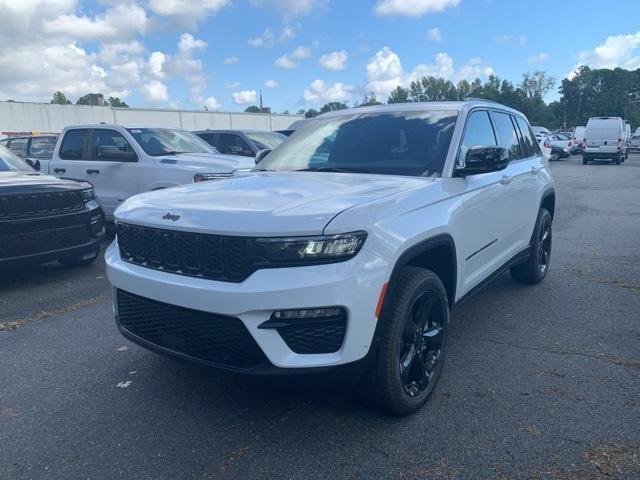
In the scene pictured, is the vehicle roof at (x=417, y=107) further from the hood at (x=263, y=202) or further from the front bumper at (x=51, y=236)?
the front bumper at (x=51, y=236)

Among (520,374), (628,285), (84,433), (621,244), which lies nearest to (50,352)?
(84,433)

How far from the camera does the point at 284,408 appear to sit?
318 cm

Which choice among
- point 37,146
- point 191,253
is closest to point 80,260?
point 191,253

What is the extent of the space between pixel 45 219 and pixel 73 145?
12.3ft

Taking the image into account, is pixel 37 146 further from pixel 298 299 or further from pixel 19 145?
pixel 298 299

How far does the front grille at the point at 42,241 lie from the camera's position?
5.36m

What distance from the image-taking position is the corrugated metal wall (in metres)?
33.6

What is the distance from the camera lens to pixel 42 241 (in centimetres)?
566

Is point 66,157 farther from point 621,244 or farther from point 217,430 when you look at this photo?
point 621,244

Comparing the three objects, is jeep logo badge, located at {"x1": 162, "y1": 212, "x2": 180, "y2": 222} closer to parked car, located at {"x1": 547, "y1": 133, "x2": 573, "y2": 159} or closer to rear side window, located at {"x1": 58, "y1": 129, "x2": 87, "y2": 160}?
rear side window, located at {"x1": 58, "y1": 129, "x2": 87, "y2": 160}

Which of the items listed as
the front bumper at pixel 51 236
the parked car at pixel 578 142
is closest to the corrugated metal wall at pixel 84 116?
the front bumper at pixel 51 236

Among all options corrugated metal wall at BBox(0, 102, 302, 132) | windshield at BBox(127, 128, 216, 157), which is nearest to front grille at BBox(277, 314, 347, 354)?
windshield at BBox(127, 128, 216, 157)

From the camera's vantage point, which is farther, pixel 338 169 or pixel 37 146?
pixel 37 146

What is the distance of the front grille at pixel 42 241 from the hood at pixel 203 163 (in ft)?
6.98
